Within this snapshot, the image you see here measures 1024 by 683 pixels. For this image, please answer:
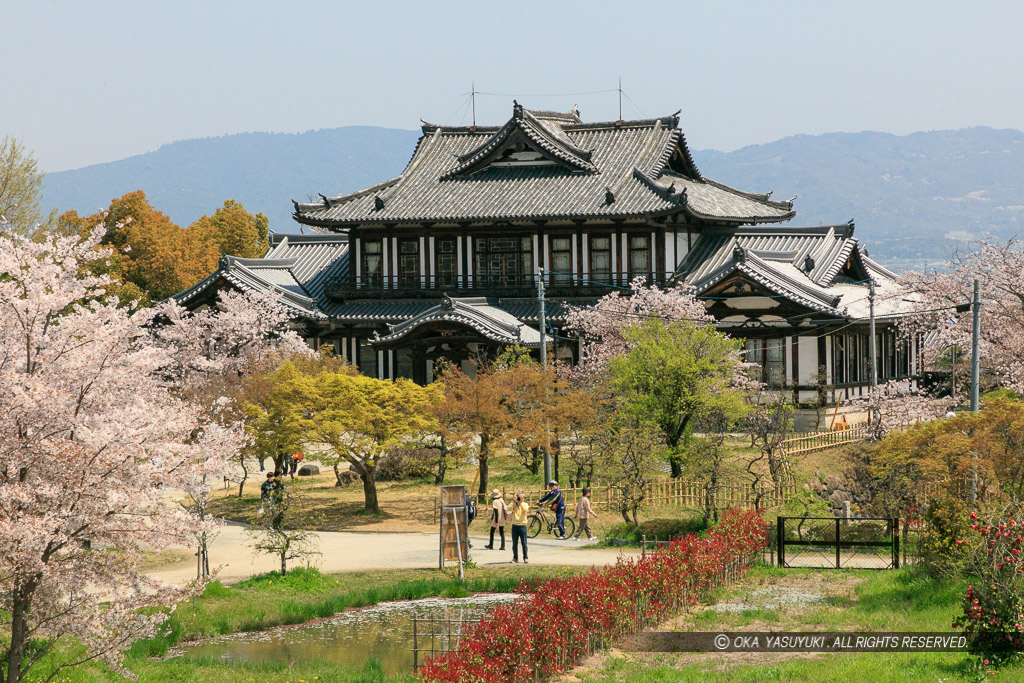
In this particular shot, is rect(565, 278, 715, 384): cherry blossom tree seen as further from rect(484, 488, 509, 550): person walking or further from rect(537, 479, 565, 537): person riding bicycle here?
rect(484, 488, 509, 550): person walking

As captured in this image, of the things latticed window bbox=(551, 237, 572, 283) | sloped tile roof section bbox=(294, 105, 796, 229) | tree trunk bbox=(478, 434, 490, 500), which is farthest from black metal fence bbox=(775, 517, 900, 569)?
latticed window bbox=(551, 237, 572, 283)

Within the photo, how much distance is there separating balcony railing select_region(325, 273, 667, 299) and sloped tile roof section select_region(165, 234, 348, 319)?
1340mm

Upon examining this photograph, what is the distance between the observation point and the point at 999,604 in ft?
44.1

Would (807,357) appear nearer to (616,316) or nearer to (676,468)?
(616,316)

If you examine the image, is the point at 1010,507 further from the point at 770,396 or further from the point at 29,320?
the point at 770,396

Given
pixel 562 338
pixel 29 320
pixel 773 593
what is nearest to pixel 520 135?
pixel 562 338

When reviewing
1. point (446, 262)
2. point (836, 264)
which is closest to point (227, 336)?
point (446, 262)

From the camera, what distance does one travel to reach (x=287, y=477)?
122 ft

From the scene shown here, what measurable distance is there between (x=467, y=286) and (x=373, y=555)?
24.0 meters

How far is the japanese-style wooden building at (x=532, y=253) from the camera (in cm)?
4275

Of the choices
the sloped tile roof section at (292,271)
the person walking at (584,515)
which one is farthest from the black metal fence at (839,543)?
the sloped tile roof section at (292,271)

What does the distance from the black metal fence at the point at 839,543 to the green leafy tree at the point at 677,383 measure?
608cm

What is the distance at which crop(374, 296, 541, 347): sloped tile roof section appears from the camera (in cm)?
4103

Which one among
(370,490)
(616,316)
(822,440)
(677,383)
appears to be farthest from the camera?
(616,316)
